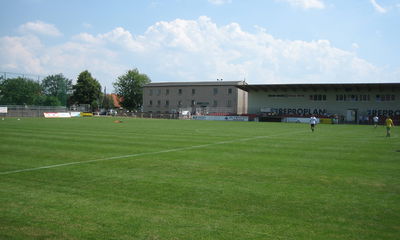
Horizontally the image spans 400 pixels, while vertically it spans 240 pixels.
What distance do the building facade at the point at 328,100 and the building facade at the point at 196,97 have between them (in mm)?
9692

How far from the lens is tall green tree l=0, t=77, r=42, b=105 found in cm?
7912

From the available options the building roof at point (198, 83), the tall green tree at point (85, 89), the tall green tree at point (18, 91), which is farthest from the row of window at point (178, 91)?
the tall green tree at point (18, 91)

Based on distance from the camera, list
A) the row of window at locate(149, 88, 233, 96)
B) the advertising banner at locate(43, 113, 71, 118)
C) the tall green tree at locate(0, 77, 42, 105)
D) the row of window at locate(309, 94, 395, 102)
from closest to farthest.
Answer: the row of window at locate(309, 94, 395, 102) → the advertising banner at locate(43, 113, 71, 118) → the tall green tree at locate(0, 77, 42, 105) → the row of window at locate(149, 88, 233, 96)

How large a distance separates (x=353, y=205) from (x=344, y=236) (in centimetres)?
193

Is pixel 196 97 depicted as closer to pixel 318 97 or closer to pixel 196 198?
pixel 318 97

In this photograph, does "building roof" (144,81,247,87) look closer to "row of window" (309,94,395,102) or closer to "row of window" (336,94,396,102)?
"row of window" (309,94,395,102)

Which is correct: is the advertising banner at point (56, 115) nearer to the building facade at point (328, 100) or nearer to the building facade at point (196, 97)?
the building facade at point (196, 97)

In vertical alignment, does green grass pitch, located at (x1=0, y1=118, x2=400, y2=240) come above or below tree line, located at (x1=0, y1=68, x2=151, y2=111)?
below

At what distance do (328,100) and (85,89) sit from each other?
66850mm

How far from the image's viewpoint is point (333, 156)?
14484 millimetres

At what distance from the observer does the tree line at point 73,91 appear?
269ft

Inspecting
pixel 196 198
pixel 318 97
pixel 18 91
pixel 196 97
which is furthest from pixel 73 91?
pixel 196 198

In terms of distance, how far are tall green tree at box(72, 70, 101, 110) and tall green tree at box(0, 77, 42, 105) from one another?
36.9ft

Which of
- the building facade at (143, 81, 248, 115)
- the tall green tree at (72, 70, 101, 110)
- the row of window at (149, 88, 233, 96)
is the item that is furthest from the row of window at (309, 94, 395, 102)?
the tall green tree at (72, 70, 101, 110)
